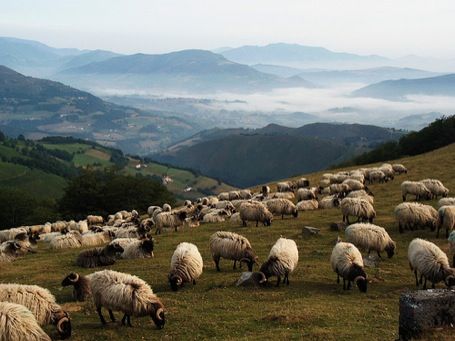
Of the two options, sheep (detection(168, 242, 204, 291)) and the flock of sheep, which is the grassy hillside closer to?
sheep (detection(168, 242, 204, 291))

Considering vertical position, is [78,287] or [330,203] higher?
[330,203]

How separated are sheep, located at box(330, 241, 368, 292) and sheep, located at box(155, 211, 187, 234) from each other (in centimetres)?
1812

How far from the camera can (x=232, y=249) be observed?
2189cm

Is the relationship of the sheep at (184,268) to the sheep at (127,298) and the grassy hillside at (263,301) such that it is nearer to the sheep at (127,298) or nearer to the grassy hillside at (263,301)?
the grassy hillside at (263,301)

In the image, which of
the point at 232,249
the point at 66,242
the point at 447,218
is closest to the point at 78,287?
the point at 232,249

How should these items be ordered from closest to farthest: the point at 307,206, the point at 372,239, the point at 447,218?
the point at 372,239 → the point at 447,218 → the point at 307,206

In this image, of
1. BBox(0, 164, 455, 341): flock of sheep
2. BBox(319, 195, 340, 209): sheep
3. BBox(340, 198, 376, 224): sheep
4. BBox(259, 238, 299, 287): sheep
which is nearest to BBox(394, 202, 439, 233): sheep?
BBox(0, 164, 455, 341): flock of sheep

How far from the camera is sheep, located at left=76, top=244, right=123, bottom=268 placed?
24.8 metres

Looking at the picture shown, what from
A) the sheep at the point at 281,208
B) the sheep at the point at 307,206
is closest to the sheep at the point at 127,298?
the sheep at the point at 281,208

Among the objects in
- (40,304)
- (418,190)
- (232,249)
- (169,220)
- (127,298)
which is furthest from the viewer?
(418,190)

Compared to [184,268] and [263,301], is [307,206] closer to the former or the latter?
[184,268]

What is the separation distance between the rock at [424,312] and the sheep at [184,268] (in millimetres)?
9863

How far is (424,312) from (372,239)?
A: 11566 millimetres

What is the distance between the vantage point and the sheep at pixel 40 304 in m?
13.8
